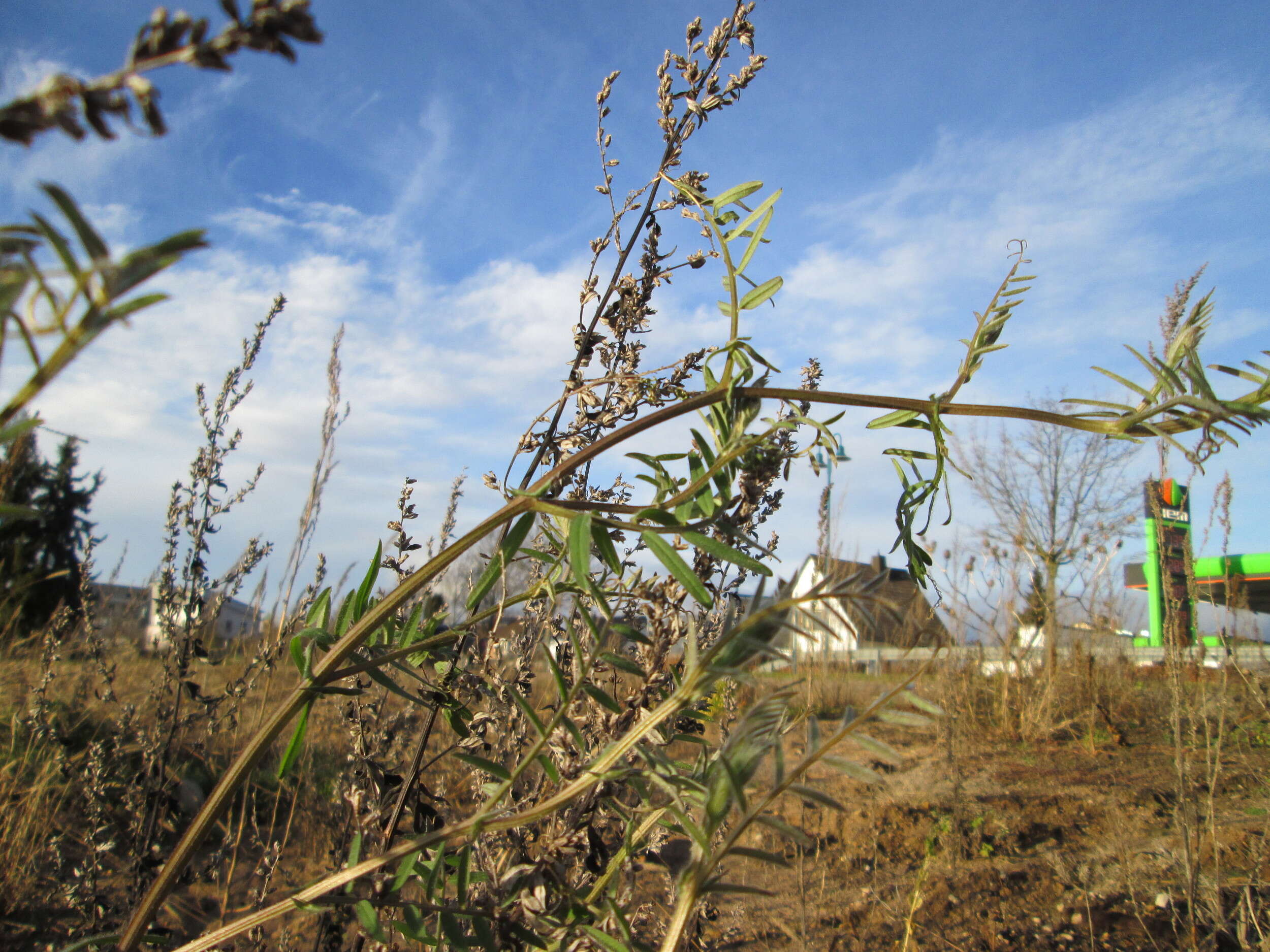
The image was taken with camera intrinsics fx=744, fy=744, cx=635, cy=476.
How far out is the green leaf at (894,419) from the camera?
87 cm

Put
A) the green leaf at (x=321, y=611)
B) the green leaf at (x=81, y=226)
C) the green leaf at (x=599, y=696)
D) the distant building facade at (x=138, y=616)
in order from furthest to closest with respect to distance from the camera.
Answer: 1. the distant building facade at (x=138, y=616)
2. the green leaf at (x=321, y=611)
3. the green leaf at (x=599, y=696)
4. the green leaf at (x=81, y=226)

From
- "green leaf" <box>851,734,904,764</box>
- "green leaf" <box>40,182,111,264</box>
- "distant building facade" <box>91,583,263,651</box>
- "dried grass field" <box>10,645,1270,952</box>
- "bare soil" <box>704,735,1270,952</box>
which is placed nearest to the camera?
"green leaf" <box>40,182,111,264</box>

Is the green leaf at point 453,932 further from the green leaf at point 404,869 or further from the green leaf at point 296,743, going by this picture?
the green leaf at point 296,743

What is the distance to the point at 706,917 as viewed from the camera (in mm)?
1806

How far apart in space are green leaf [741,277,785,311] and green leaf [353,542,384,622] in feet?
1.86

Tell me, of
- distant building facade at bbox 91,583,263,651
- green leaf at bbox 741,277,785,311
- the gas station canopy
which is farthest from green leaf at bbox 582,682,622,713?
the gas station canopy

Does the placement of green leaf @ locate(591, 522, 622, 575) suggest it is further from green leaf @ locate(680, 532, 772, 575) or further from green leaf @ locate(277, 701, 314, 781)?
green leaf @ locate(277, 701, 314, 781)

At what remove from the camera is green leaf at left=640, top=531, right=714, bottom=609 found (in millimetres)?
723

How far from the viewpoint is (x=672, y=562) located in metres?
0.78

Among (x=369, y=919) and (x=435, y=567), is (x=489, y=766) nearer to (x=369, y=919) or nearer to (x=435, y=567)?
(x=369, y=919)

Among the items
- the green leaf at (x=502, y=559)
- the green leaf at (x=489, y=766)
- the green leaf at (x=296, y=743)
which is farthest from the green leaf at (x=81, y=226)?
the green leaf at (x=489, y=766)

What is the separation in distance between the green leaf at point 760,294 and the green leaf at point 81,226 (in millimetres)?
728

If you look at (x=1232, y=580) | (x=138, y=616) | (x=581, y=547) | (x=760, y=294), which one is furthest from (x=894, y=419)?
(x=138, y=616)

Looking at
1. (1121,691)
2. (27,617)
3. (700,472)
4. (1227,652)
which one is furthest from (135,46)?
(27,617)
